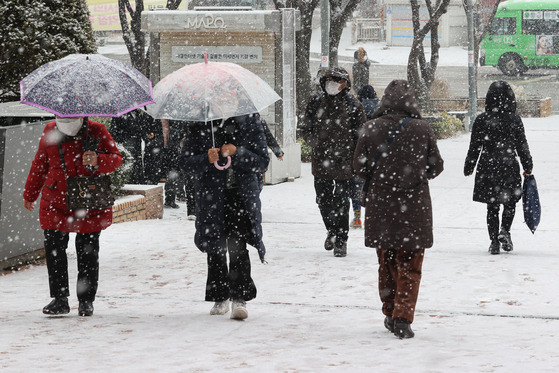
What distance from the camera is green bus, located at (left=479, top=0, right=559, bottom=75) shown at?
1652 inches

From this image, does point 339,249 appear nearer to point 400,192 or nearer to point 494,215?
point 494,215

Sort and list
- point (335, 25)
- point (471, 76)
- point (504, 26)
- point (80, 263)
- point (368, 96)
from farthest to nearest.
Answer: point (504, 26), point (471, 76), point (335, 25), point (368, 96), point (80, 263)

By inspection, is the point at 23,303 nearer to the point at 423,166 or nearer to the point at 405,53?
the point at 423,166

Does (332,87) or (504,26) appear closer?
(332,87)

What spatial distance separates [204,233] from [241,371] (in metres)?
1.55

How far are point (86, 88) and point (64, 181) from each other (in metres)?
0.67

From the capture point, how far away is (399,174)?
600 centimetres

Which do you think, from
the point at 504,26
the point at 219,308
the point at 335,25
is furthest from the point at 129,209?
the point at 504,26

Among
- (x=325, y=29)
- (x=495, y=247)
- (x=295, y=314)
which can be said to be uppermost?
(x=325, y=29)

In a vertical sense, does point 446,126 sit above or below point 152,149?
below

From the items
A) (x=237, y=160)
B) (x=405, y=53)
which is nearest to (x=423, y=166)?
(x=237, y=160)

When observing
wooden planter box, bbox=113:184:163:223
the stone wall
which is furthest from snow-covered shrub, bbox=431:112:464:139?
the stone wall

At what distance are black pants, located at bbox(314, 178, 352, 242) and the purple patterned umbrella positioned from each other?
3.27 meters

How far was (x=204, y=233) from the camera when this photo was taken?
21.2 ft
